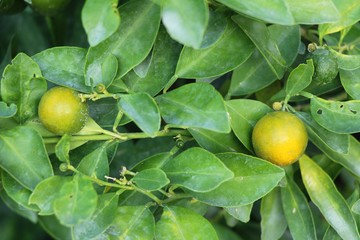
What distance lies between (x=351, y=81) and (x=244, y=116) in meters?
0.17

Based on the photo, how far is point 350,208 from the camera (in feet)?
3.10

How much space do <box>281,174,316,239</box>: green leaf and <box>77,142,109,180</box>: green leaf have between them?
29cm

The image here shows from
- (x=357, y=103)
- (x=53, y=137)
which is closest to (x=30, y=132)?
(x=53, y=137)

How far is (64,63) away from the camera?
88 centimetres

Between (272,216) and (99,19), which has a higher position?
(99,19)

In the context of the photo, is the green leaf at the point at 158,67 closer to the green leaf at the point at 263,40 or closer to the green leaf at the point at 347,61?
the green leaf at the point at 263,40

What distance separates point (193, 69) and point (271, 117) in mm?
127

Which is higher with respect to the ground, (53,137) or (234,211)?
(53,137)

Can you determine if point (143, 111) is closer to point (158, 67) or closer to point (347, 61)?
point (158, 67)

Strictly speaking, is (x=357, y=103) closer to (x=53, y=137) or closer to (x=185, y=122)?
(x=185, y=122)

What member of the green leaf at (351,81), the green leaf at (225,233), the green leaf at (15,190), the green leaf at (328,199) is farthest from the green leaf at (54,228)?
the green leaf at (351,81)

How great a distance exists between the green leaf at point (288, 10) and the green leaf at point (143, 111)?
0.15m

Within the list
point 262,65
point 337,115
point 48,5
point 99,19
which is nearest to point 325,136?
point 337,115

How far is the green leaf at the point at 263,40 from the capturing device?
2.86 ft
